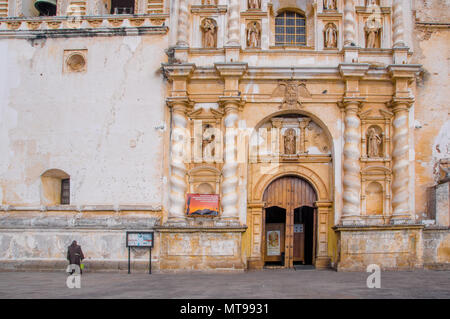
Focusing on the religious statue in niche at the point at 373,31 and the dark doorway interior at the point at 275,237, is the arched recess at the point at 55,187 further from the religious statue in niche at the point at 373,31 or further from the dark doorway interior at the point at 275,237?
the religious statue in niche at the point at 373,31

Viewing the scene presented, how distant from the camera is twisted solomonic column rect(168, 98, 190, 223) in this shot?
1953 cm

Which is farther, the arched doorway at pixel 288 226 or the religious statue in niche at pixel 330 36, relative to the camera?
the religious statue in niche at pixel 330 36

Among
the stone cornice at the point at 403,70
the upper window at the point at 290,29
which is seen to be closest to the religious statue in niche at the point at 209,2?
the upper window at the point at 290,29

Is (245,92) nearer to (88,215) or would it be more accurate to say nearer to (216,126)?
(216,126)

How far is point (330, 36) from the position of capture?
67.7ft

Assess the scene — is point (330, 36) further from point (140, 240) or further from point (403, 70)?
point (140, 240)

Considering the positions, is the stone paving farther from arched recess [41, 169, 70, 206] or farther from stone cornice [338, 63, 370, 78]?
stone cornice [338, 63, 370, 78]

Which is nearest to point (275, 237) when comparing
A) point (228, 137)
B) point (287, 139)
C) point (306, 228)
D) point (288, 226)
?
point (288, 226)

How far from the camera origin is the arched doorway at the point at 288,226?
66.6 feet

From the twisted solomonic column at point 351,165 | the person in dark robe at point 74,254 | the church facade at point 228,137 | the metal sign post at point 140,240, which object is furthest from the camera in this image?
the church facade at point 228,137

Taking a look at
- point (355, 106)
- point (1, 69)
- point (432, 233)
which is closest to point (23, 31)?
point (1, 69)

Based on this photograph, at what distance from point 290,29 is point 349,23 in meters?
2.46

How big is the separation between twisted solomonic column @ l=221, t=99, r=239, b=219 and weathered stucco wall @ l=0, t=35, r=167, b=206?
2447 millimetres

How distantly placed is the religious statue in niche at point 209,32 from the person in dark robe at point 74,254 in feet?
28.8
